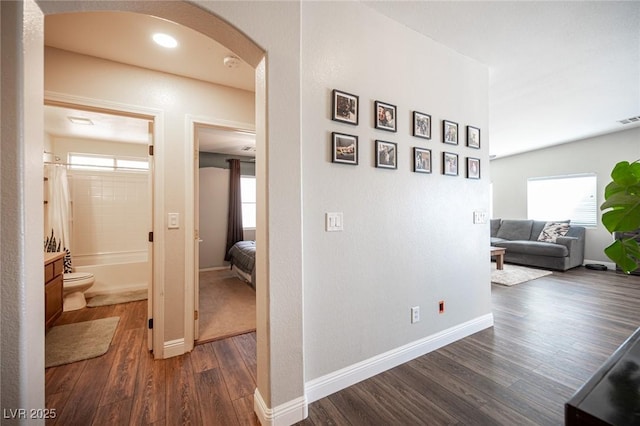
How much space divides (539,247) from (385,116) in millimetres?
4973

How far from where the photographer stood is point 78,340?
2396mm

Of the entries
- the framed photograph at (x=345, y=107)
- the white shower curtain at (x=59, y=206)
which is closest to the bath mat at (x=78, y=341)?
the white shower curtain at (x=59, y=206)

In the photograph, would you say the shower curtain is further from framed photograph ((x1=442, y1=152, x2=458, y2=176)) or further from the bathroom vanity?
framed photograph ((x1=442, y1=152, x2=458, y2=176))

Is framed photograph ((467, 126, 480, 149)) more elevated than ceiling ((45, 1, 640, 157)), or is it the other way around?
ceiling ((45, 1, 640, 157))

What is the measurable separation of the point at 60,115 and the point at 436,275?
473cm

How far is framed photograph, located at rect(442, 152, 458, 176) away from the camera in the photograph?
228cm

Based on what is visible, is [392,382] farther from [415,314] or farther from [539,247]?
[539,247]

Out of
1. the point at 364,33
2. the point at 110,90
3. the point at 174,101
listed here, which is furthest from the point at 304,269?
the point at 110,90

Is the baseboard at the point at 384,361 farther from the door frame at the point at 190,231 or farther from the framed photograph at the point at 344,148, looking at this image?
the framed photograph at the point at 344,148

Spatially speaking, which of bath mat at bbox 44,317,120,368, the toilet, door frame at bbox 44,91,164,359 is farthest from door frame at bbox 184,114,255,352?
the toilet

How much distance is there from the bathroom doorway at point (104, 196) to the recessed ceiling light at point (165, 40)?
81.2 inches

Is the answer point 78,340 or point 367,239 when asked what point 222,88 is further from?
point 78,340

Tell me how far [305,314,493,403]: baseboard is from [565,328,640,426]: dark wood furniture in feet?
4.38

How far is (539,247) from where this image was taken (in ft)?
16.2
